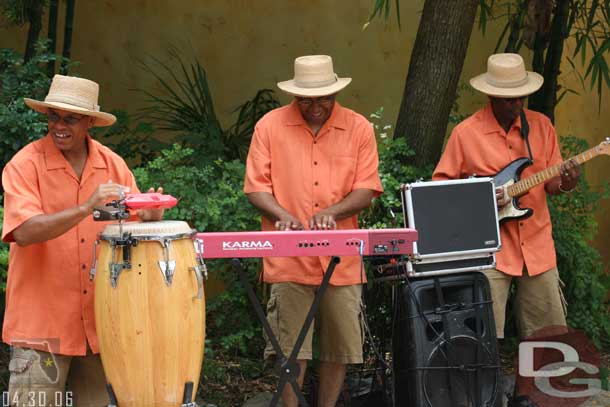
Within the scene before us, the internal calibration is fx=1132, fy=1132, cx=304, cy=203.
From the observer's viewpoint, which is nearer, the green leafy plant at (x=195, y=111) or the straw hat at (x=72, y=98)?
the straw hat at (x=72, y=98)

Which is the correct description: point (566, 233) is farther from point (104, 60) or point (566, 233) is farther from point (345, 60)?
point (104, 60)

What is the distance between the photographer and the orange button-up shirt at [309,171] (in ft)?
18.2

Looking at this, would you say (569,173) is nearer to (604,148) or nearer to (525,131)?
(604,148)

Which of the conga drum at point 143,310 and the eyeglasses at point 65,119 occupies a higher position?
the eyeglasses at point 65,119

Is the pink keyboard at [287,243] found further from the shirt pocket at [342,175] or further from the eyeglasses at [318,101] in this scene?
the eyeglasses at [318,101]

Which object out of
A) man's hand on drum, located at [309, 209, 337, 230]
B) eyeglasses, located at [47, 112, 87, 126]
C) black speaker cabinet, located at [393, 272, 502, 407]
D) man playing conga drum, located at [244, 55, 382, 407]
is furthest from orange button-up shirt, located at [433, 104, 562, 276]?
eyeglasses, located at [47, 112, 87, 126]

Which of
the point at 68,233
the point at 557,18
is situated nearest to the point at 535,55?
the point at 557,18

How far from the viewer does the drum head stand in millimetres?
4449

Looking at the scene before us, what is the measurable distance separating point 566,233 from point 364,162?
5.88ft

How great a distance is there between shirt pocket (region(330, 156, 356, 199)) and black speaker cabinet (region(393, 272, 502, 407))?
0.55 m

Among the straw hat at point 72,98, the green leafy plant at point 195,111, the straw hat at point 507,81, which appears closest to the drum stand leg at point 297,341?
the straw hat at point 72,98

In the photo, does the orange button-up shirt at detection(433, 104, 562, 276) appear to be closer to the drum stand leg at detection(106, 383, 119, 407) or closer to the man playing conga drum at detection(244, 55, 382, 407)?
the man playing conga drum at detection(244, 55, 382, 407)

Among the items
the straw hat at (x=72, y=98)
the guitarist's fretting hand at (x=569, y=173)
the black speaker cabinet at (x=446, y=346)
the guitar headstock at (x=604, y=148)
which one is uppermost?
the straw hat at (x=72, y=98)

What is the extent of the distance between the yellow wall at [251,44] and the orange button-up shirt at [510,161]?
2400 millimetres
